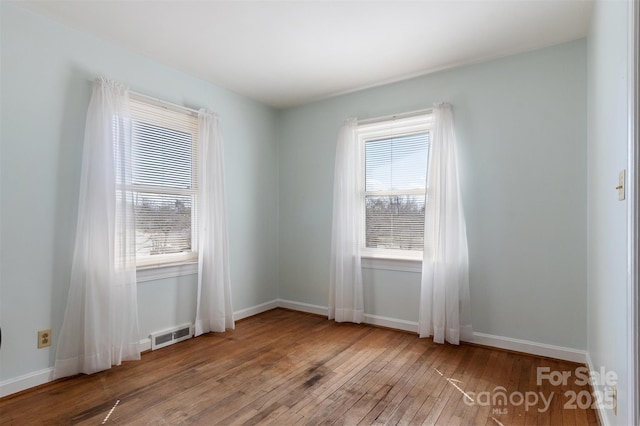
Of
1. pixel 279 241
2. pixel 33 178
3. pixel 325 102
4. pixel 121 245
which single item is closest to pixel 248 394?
pixel 121 245

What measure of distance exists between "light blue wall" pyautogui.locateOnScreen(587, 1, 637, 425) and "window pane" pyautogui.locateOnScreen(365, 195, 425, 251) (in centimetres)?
144

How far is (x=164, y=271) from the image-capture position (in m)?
3.21

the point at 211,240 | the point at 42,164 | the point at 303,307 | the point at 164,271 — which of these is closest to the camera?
the point at 42,164

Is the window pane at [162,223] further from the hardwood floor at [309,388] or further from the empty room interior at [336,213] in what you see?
the hardwood floor at [309,388]

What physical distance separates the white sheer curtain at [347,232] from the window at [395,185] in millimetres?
130

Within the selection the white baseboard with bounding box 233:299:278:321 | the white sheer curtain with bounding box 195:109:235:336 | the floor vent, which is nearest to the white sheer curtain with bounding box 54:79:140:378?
the floor vent

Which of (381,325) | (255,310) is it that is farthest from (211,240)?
(381,325)

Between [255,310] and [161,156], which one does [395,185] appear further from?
[161,156]

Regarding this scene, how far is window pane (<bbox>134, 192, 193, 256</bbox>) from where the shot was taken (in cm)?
308

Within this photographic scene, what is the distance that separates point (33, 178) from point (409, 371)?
3102 mm

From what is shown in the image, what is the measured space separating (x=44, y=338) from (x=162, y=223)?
1240mm

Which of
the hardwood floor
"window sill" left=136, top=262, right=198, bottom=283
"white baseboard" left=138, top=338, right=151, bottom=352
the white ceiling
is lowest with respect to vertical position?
the hardwood floor

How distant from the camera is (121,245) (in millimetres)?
2758

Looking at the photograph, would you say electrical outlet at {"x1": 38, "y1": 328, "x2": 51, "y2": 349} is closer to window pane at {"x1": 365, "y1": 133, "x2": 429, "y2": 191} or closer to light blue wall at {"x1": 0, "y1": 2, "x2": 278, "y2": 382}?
light blue wall at {"x1": 0, "y1": 2, "x2": 278, "y2": 382}
